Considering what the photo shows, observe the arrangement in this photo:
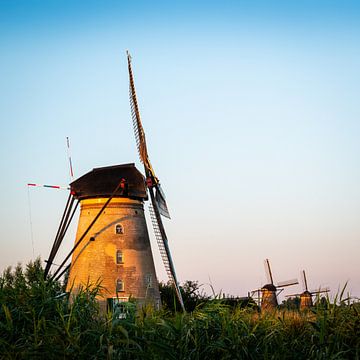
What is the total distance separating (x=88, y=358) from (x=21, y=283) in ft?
8.82

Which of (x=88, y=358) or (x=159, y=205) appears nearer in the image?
(x=88, y=358)

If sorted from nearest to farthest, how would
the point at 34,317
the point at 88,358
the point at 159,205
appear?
the point at 88,358 → the point at 34,317 → the point at 159,205

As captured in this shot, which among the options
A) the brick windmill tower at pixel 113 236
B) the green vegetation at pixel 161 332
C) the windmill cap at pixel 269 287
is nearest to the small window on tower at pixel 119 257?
the brick windmill tower at pixel 113 236

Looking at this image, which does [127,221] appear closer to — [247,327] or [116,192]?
[116,192]

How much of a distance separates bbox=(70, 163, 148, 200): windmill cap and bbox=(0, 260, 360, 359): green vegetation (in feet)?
47.0

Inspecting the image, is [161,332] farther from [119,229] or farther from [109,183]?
[109,183]

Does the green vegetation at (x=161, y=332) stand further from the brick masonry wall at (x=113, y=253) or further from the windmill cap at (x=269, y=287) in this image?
the windmill cap at (x=269, y=287)

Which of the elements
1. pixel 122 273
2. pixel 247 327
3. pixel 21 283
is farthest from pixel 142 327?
pixel 122 273

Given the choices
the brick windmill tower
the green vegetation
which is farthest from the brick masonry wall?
the green vegetation

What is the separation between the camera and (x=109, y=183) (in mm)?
25844

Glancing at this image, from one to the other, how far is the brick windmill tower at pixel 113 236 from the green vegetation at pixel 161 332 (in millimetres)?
13964

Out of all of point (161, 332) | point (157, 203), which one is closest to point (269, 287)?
point (157, 203)

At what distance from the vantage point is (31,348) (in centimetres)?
953

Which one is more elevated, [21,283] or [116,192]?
[116,192]
